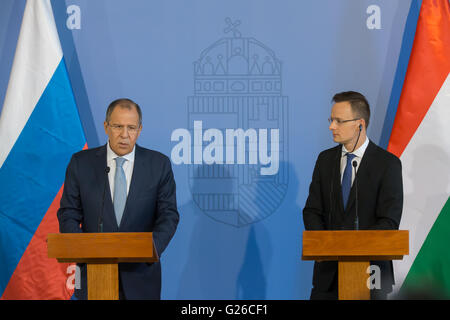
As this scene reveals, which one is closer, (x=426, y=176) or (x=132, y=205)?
(x=132, y=205)

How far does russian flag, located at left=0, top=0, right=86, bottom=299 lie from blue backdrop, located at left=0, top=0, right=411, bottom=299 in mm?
268

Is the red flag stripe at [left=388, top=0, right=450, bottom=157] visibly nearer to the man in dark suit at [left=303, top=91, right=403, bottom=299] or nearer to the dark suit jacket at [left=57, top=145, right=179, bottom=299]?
the man in dark suit at [left=303, top=91, right=403, bottom=299]

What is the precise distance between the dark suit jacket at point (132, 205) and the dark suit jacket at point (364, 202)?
80 centimetres

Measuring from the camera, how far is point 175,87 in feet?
14.2

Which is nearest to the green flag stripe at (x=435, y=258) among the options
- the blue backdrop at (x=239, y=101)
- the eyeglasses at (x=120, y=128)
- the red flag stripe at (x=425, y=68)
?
the red flag stripe at (x=425, y=68)

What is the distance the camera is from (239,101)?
14.1ft

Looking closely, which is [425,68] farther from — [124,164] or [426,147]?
[124,164]

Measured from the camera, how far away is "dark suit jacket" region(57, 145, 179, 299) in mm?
3107

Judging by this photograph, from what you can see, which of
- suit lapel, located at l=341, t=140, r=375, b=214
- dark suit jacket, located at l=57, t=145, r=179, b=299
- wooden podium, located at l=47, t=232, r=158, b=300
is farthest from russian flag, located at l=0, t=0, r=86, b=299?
suit lapel, located at l=341, t=140, r=375, b=214

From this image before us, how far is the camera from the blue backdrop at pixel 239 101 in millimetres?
4285

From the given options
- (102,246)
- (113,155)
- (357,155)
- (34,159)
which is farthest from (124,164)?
(357,155)

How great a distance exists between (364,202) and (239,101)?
143 centimetres
